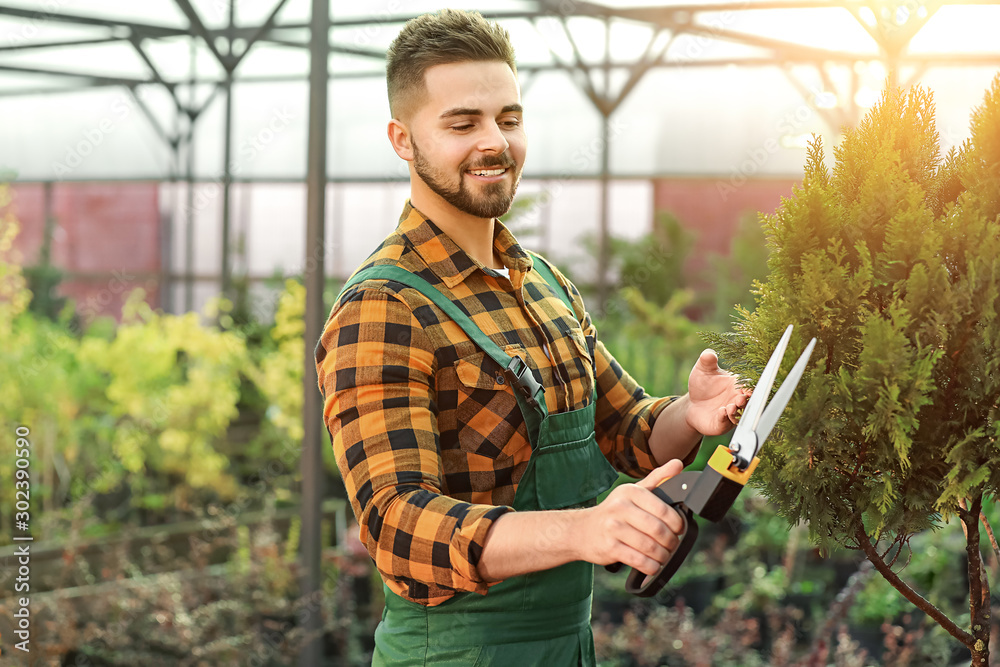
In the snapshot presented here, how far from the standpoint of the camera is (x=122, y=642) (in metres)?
3.25

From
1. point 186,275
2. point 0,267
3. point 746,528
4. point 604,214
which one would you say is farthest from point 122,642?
point 604,214

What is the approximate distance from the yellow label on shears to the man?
240mm

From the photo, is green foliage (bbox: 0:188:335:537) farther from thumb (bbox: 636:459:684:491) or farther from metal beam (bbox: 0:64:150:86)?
thumb (bbox: 636:459:684:491)

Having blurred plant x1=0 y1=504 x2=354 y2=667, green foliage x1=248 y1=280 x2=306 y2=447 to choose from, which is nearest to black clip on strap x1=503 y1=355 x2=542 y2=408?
blurred plant x1=0 y1=504 x2=354 y2=667

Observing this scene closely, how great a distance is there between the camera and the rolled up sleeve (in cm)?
112

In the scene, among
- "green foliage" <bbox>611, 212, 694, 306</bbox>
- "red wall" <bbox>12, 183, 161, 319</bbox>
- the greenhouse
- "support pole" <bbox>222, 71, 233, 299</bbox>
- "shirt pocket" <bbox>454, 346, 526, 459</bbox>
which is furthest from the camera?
"green foliage" <bbox>611, 212, 694, 306</bbox>

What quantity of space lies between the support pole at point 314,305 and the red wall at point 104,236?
4.73 m

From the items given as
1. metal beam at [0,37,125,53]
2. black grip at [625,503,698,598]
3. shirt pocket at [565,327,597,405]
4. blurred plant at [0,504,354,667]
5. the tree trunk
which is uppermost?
metal beam at [0,37,125,53]

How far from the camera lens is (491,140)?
138cm

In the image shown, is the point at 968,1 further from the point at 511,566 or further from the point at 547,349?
the point at 511,566

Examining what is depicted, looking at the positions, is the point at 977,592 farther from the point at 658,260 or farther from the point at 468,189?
the point at 658,260

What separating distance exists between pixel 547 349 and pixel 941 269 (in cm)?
63

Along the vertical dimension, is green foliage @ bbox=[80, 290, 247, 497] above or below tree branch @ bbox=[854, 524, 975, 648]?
below

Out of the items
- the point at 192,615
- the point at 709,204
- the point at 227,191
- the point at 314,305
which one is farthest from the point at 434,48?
the point at 709,204
